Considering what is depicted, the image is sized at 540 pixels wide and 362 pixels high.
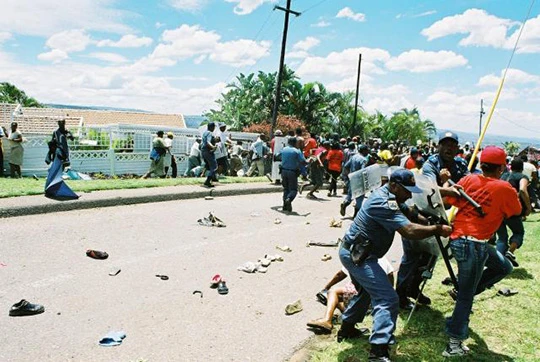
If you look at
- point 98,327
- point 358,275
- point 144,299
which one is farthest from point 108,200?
point 358,275

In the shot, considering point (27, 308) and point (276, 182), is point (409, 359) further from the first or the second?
point (276, 182)

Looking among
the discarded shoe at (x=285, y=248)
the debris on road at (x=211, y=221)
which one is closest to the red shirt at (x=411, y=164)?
the discarded shoe at (x=285, y=248)

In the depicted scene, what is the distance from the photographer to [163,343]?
12.5 feet

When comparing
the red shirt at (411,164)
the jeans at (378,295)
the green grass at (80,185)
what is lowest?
the green grass at (80,185)

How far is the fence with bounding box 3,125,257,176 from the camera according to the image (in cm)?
1358

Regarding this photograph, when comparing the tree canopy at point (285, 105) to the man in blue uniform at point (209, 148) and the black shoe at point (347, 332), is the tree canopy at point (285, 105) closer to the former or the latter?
the man in blue uniform at point (209, 148)

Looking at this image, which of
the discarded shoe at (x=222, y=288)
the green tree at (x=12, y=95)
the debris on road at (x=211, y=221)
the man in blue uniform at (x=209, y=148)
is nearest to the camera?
the discarded shoe at (x=222, y=288)

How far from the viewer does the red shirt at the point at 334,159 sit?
514 inches

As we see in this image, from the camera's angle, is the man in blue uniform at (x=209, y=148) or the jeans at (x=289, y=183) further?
the man in blue uniform at (x=209, y=148)

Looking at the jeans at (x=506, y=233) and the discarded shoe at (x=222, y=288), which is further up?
the jeans at (x=506, y=233)

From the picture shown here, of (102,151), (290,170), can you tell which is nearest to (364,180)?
(290,170)

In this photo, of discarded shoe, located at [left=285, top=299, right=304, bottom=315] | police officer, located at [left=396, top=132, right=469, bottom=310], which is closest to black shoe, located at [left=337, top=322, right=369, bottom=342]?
discarded shoe, located at [left=285, top=299, right=304, bottom=315]

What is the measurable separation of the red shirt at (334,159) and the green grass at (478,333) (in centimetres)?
736

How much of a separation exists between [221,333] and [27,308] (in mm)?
1947
